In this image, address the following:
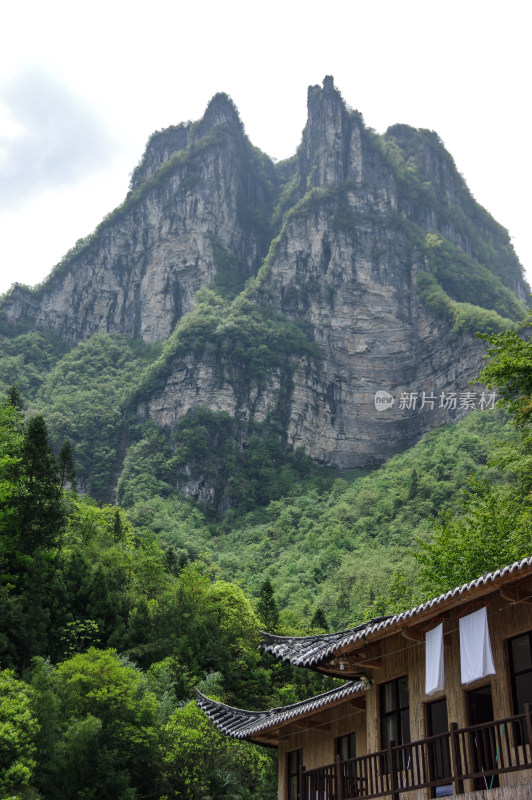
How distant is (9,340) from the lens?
157 metres

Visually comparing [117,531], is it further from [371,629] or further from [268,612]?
[371,629]

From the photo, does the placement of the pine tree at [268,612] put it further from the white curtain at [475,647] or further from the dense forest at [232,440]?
the white curtain at [475,647]

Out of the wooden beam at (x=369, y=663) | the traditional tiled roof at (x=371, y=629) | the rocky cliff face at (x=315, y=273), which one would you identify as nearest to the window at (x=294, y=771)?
the traditional tiled roof at (x=371, y=629)

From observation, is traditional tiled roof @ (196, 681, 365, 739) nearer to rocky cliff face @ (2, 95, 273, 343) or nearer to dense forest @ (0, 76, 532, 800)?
dense forest @ (0, 76, 532, 800)

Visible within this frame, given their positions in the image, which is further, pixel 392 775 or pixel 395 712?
pixel 395 712

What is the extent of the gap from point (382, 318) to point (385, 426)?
2369 cm

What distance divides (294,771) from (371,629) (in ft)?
25.7

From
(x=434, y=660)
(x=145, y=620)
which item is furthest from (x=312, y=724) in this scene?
(x=145, y=620)

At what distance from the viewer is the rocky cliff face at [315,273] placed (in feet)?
455

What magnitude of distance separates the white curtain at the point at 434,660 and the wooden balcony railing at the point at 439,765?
0.79m

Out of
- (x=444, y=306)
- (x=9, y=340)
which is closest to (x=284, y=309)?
(x=444, y=306)

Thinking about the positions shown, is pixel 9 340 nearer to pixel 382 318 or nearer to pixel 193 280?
pixel 193 280

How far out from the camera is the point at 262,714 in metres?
21.4

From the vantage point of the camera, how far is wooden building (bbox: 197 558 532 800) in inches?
501
